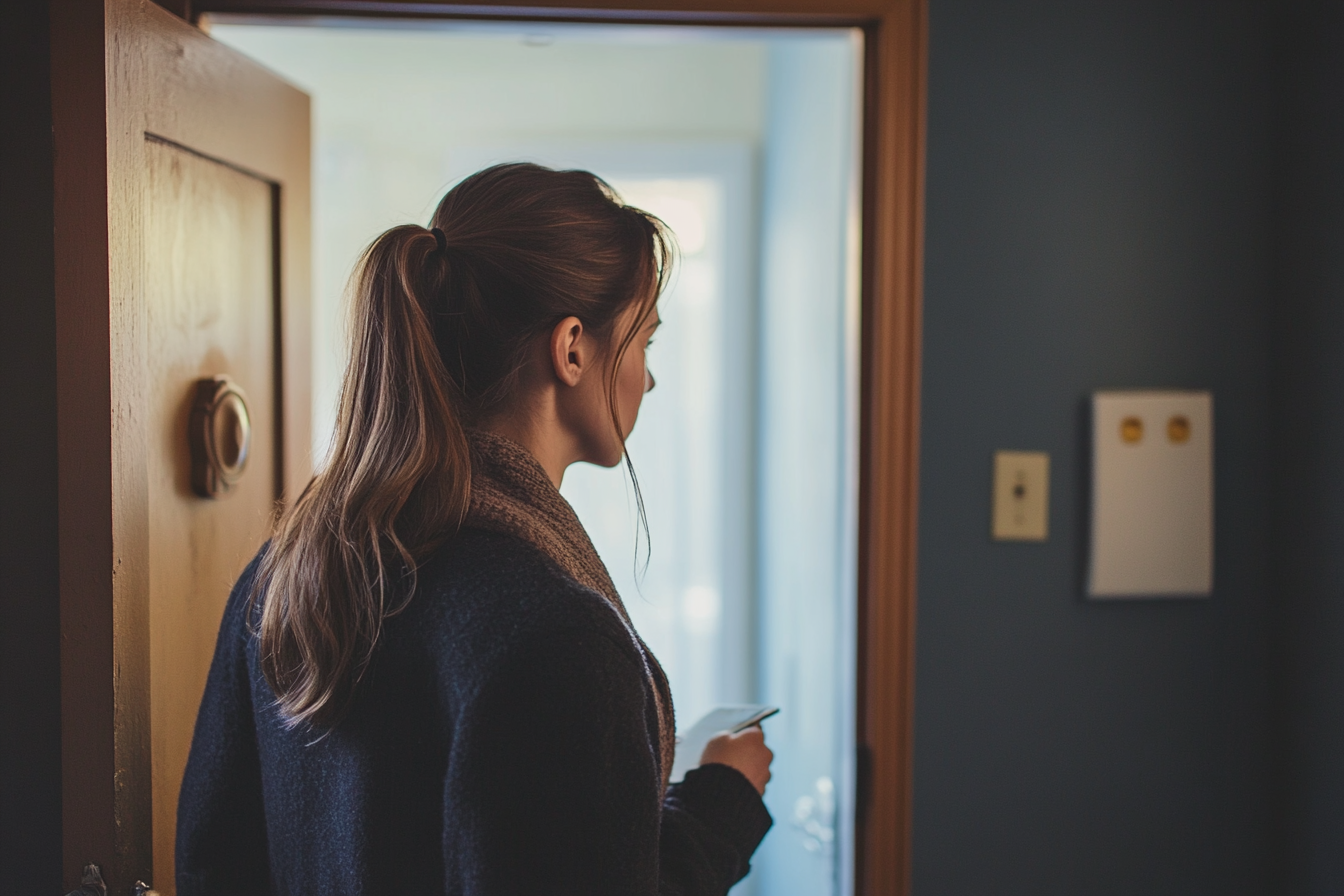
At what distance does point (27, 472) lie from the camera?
114cm

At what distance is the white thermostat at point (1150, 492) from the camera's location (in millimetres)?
1297

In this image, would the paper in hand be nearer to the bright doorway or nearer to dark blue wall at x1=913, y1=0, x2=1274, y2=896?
dark blue wall at x1=913, y1=0, x2=1274, y2=896

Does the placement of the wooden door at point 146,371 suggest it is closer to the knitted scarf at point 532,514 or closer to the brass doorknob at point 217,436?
the brass doorknob at point 217,436

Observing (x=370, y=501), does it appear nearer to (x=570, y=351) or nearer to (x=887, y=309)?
(x=570, y=351)

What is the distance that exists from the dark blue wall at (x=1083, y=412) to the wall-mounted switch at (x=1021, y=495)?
0.02 metres

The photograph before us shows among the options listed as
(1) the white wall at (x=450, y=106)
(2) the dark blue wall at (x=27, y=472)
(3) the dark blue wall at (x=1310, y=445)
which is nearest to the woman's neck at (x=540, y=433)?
(2) the dark blue wall at (x=27, y=472)

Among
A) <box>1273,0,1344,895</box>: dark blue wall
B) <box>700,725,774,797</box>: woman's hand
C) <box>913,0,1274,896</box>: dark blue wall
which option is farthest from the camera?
<box>913,0,1274,896</box>: dark blue wall

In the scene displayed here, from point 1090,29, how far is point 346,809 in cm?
127

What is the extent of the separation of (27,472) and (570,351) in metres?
0.75

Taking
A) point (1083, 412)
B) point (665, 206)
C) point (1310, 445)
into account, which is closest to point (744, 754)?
point (1083, 412)

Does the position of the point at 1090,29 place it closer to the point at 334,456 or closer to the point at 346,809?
the point at 334,456

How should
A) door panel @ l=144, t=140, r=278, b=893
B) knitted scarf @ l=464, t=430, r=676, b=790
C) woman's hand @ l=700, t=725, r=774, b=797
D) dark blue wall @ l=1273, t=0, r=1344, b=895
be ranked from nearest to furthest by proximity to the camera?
knitted scarf @ l=464, t=430, r=676, b=790, woman's hand @ l=700, t=725, r=774, b=797, door panel @ l=144, t=140, r=278, b=893, dark blue wall @ l=1273, t=0, r=1344, b=895

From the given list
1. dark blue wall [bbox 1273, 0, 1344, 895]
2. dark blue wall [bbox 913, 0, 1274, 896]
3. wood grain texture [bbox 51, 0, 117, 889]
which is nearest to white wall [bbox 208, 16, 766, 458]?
dark blue wall [bbox 913, 0, 1274, 896]

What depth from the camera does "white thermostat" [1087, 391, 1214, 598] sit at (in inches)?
51.1
